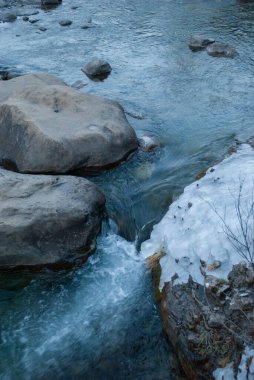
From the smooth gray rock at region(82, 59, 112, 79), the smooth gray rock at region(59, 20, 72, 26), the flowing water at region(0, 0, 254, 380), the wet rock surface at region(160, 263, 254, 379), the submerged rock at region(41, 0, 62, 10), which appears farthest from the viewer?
Answer: the submerged rock at region(41, 0, 62, 10)

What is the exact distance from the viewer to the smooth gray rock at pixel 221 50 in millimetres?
12875

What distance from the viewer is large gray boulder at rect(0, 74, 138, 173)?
8.00m

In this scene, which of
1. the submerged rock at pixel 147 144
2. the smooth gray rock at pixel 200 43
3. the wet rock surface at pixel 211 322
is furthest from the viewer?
the smooth gray rock at pixel 200 43

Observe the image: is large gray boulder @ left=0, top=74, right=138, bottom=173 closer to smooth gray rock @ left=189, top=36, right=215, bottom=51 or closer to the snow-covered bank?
the snow-covered bank

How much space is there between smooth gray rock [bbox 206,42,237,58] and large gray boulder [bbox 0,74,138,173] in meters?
4.90

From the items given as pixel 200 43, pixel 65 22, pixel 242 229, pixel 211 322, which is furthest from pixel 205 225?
pixel 65 22

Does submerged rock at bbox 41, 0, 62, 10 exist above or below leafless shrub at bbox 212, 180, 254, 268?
below

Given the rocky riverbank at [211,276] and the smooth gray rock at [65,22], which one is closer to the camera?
the rocky riverbank at [211,276]

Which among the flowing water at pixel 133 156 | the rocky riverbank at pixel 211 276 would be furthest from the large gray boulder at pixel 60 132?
the rocky riverbank at pixel 211 276

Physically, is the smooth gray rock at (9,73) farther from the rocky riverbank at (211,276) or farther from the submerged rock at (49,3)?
the rocky riverbank at (211,276)

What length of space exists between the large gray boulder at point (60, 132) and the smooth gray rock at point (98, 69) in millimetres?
3161

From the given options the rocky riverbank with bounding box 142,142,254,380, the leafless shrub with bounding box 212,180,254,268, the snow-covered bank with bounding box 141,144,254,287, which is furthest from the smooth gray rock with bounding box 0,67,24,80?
the leafless shrub with bounding box 212,180,254,268

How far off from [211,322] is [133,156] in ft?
14.5

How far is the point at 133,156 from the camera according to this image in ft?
28.9
